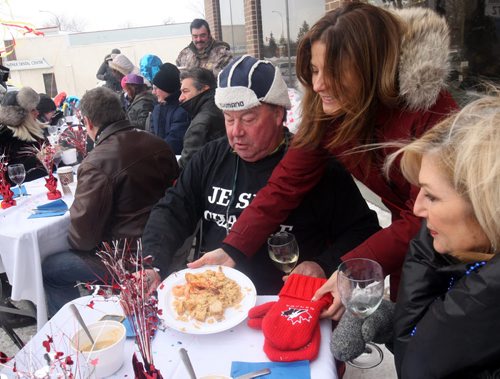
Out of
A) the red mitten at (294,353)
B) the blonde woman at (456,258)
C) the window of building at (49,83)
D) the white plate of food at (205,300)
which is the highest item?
the blonde woman at (456,258)

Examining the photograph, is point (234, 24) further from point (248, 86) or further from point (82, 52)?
point (82, 52)

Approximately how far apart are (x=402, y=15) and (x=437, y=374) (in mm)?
1356

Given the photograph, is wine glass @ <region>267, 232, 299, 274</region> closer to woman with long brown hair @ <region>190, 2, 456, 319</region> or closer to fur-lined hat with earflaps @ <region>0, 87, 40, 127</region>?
woman with long brown hair @ <region>190, 2, 456, 319</region>

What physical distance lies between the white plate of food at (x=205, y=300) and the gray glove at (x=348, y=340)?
33 cm

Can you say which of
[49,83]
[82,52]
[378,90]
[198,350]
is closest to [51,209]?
[198,350]

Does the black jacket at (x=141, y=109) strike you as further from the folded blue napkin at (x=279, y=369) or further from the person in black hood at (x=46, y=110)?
the folded blue napkin at (x=279, y=369)

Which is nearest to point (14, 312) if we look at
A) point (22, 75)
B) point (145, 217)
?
point (145, 217)

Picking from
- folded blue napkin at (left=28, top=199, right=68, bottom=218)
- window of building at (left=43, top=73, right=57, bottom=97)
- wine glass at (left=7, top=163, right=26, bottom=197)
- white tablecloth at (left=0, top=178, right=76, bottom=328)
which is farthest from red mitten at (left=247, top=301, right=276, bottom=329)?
window of building at (left=43, top=73, right=57, bottom=97)

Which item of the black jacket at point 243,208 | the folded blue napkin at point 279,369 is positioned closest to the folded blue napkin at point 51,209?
the black jacket at point 243,208

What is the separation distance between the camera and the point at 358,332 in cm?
127

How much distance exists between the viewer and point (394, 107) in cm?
161

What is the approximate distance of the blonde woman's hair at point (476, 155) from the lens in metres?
0.93

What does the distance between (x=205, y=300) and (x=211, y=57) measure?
603cm

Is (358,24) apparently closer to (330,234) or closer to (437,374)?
(330,234)
